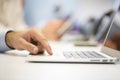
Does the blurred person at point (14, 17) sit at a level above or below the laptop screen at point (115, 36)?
above

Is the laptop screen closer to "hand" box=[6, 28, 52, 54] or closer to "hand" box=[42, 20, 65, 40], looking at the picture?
"hand" box=[6, 28, 52, 54]

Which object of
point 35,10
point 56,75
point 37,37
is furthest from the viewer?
point 35,10

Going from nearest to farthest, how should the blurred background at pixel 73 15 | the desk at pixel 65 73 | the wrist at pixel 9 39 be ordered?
the desk at pixel 65 73
the wrist at pixel 9 39
the blurred background at pixel 73 15

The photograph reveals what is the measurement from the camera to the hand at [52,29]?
2.32 meters

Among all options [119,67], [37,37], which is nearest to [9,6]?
[37,37]

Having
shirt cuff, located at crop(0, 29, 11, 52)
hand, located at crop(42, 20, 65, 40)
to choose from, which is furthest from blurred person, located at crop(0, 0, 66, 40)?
shirt cuff, located at crop(0, 29, 11, 52)

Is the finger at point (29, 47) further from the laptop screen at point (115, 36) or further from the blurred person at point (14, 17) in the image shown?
the blurred person at point (14, 17)

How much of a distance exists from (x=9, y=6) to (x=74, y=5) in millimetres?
645

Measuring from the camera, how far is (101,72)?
1.96 feet

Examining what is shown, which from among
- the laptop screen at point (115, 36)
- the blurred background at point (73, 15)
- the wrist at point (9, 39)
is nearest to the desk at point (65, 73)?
the laptop screen at point (115, 36)

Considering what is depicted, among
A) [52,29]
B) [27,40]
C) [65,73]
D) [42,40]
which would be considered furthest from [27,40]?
[52,29]

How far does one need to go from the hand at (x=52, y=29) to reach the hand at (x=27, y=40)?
4.14 ft

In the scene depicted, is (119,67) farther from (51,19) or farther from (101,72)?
(51,19)

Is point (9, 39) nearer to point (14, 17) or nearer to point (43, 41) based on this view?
point (43, 41)
